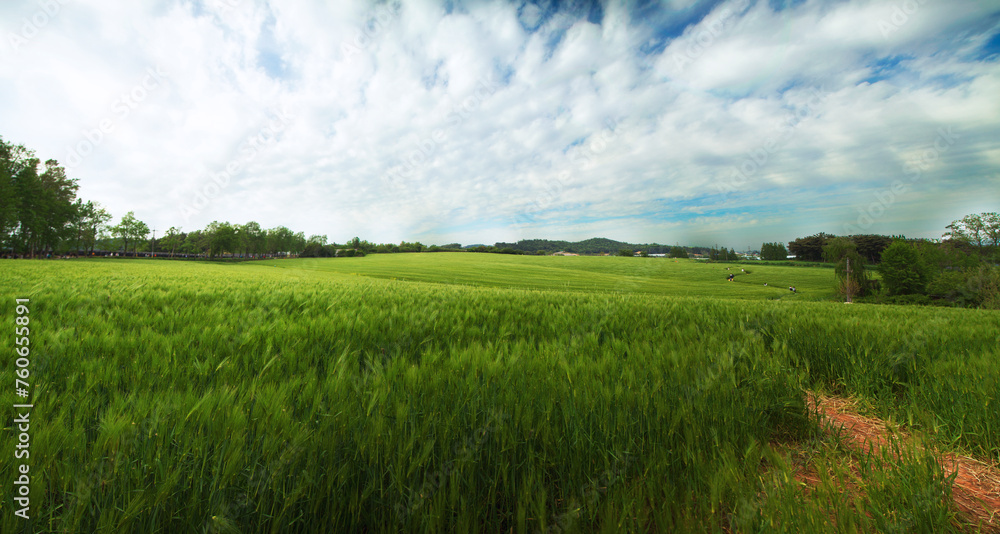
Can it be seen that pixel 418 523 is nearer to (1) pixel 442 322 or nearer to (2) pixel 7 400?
(2) pixel 7 400

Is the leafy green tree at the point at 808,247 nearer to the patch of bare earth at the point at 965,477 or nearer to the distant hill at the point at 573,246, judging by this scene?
the distant hill at the point at 573,246

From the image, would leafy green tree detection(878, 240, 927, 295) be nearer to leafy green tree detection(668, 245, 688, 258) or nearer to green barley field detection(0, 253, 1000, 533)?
leafy green tree detection(668, 245, 688, 258)

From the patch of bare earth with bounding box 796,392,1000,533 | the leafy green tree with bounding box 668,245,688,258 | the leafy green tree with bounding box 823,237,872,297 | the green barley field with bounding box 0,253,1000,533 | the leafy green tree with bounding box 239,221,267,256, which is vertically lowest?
the leafy green tree with bounding box 823,237,872,297

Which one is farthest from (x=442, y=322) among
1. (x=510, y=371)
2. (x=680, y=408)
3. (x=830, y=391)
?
(x=830, y=391)

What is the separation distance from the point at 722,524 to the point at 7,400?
3.12m

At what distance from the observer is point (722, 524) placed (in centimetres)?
127

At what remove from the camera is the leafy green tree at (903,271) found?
37812 mm

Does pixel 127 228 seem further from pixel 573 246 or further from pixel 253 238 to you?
pixel 573 246

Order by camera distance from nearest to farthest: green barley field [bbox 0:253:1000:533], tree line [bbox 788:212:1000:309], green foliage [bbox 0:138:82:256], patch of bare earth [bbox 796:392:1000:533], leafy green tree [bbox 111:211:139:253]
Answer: green barley field [bbox 0:253:1000:533] → patch of bare earth [bbox 796:392:1000:533] → tree line [bbox 788:212:1000:309] → green foliage [bbox 0:138:82:256] → leafy green tree [bbox 111:211:139:253]

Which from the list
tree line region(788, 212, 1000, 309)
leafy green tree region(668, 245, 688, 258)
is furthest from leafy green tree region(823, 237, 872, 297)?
leafy green tree region(668, 245, 688, 258)

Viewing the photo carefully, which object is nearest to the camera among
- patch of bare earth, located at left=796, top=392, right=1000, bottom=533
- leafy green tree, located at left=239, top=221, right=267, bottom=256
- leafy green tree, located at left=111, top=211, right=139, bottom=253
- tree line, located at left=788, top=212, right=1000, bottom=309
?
patch of bare earth, located at left=796, top=392, right=1000, bottom=533

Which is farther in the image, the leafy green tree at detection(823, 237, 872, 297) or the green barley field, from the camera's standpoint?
the leafy green tree at detection(823, 237, 872, 297)

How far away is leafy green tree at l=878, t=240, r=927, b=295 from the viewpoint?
37.8m

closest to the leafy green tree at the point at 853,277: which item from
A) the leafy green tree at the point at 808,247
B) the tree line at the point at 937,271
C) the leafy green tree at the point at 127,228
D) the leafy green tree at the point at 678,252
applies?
the tree line at the point at 937,271
